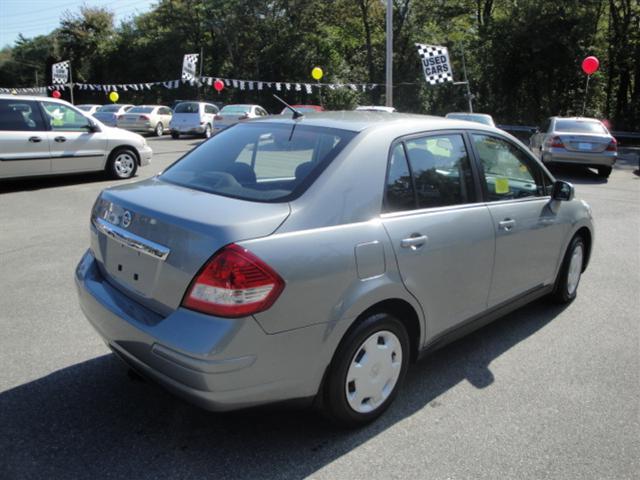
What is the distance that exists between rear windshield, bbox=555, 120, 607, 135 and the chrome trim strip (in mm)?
13701

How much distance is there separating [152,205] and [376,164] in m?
1.18

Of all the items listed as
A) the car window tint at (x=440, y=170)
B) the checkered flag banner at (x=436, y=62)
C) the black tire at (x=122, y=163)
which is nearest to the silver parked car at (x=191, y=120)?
the checkered flag banner at (x=436, y=62)

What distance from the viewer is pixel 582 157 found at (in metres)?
13.8

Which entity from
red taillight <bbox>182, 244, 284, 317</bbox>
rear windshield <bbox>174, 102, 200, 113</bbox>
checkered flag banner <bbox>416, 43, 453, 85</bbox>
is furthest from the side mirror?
rear windshield <bbox>174, 102, 200, 113</bbox>

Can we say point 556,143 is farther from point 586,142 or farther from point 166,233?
point 166,233

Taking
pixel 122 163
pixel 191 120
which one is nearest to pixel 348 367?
pixel 122 163

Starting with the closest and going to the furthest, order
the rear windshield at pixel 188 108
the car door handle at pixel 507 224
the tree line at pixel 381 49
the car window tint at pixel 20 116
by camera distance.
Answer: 1. the car door handle at pixel 507 224
2. the car window tint at pixel 20 116
3. the rear windshield at pixel 188 108
4. the tree line at pixel 381 49

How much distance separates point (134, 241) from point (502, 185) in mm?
2496

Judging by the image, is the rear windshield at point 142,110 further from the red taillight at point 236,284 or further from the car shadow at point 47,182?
the red taillight at point 236,284

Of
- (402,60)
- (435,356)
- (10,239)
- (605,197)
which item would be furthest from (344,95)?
(435,356)

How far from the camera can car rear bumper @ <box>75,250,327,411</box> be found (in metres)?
2.40

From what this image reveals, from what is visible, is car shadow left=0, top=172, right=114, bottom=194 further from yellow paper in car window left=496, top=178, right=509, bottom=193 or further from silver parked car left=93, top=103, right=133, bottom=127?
silver parked car left=93, top=103, right=133, bottom=127

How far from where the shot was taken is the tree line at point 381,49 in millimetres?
26922

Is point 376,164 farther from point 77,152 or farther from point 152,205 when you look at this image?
point 77,152
